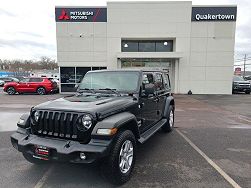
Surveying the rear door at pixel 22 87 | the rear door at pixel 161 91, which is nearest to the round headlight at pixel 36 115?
the rear door at pixel 161 91

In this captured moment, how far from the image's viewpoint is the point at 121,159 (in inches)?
130

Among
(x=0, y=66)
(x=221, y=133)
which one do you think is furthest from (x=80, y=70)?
(x=0, y=66)

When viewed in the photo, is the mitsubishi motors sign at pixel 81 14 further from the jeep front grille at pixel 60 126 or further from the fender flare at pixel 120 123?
the jeep front grille at pixel 60 126

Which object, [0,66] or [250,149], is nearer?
[250,149]

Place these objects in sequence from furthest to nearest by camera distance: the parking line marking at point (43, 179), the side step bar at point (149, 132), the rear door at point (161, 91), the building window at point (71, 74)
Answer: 1. the building window at point (71, 74)
2. the rear door at point (161, 91)
3. the side step bar at point (149, 132)
4. the parking line marking at point (43, 179)

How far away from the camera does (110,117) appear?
10.8 feet

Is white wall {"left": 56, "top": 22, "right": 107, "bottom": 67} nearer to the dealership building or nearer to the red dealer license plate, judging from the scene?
the dealership building

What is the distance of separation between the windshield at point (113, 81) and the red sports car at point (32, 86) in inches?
570

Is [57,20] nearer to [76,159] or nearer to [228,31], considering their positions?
[228,31]

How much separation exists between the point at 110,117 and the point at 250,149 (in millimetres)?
3877

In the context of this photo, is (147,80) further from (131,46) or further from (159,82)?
(131,46)

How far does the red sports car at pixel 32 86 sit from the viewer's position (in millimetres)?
17969

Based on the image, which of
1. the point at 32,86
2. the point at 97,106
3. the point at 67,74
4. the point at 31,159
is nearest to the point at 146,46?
the point at 67,74

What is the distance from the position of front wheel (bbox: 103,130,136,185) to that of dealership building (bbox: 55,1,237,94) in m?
14.8
